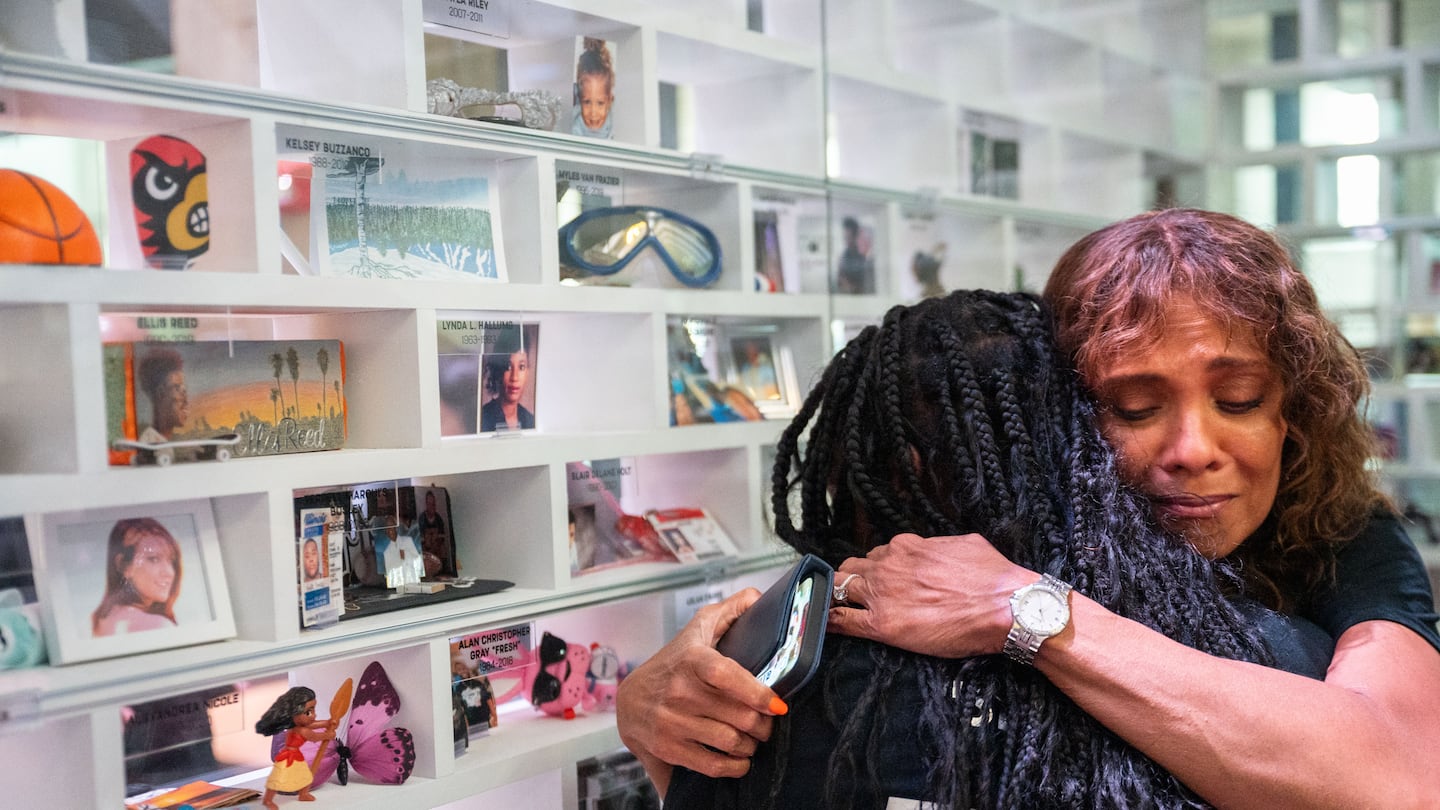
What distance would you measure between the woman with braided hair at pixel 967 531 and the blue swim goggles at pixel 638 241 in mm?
399

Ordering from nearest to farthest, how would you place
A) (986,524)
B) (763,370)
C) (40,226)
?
(40,226), (986,524), (763,370)

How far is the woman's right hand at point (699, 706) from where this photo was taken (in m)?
1.63

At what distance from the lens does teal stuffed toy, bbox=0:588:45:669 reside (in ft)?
4.52

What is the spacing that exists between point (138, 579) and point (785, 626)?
81 cm

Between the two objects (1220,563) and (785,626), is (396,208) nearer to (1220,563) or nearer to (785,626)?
(785,626)

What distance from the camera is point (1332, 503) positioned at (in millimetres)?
1972

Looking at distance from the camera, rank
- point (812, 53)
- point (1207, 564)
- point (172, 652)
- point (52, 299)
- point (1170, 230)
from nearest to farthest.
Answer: point (52, 299) < point (172, 652) < point (1207, 564) < point (1170, 230) < point (812, 53)

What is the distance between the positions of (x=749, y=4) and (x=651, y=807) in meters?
1.56

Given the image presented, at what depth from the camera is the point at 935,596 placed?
1.63 metres

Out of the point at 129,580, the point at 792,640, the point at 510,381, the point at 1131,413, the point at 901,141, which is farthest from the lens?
the point at 901,141

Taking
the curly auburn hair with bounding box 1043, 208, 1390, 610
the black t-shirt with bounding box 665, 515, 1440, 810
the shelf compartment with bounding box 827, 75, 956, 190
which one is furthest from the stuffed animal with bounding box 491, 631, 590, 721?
the shelf compartment with bounding box 827, 75, 956, 190

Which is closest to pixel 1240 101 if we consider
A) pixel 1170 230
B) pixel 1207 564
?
pixel 1170 230

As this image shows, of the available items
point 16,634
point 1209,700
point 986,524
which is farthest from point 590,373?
point 1209,700

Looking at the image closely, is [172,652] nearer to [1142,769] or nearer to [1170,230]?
[1142,769]
